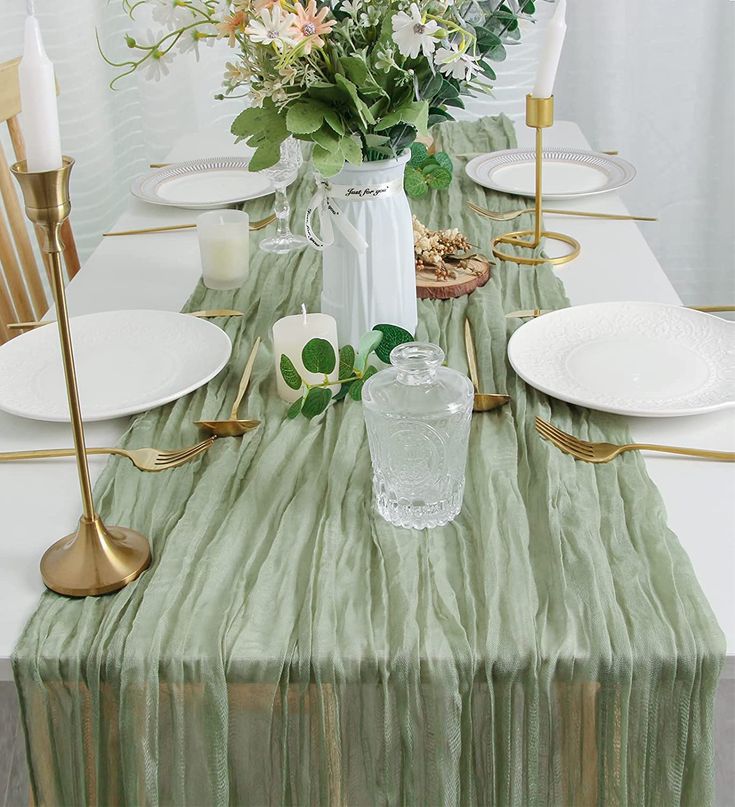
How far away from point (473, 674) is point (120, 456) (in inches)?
17.3

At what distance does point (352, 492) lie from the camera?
3.02ft

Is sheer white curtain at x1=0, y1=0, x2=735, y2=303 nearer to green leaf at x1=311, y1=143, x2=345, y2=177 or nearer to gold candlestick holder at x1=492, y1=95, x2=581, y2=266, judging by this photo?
gold candlestick holder at x1=492, y1=95, x2=581, y2=266

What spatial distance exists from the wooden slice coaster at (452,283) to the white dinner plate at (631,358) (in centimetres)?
16

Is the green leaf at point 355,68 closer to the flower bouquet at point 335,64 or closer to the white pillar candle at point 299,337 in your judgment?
the flower bouquet at point 335,64

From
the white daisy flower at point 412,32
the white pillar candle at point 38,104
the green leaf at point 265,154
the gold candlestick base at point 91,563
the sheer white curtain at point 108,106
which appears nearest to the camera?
the white pillar candle at point 38,104

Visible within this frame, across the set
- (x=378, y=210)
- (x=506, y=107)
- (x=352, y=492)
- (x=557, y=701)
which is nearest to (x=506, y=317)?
(x=378, y=210)

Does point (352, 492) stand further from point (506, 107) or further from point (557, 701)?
point (506, 107)

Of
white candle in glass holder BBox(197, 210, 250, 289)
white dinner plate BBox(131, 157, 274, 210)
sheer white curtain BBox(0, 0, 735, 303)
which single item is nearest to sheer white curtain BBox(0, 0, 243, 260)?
sheer white curtain BBox(0, 0, 735, 303)

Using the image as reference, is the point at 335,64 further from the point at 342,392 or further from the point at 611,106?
the point at 611,106

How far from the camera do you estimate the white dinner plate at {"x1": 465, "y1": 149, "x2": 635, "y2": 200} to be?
5.50 ft

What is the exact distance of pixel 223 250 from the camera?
1.37 m

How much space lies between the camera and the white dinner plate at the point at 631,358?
40.3 inches

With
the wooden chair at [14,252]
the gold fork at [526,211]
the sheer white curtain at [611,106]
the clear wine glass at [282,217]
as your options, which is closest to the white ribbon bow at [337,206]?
the clear wine glass at [282,217]

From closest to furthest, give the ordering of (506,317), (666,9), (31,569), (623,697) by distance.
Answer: (623,697), (31,569), (506,317), (666,9)
